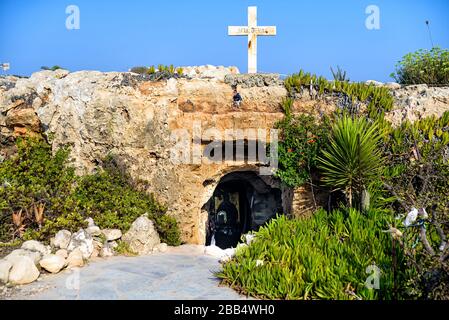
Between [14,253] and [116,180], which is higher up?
[116,180]

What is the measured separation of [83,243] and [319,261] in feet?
14.2

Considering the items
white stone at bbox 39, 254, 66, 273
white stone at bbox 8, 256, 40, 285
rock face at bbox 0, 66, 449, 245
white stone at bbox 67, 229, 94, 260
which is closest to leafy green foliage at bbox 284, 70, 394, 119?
rock face at bbox 0, 66, 449, 245

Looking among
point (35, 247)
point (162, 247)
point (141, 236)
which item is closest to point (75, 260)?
point (35, 247)

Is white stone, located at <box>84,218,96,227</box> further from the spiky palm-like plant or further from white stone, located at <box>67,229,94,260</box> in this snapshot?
the spiky palm-like plant

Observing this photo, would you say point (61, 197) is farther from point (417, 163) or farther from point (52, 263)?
point (417, 163)

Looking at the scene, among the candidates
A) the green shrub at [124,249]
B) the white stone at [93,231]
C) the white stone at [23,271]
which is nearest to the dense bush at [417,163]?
the green shrub at [124,249]

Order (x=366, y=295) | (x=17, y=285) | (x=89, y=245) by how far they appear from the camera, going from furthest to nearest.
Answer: (x=89, y=245) < (x=17, y=285) < (x=366, y=295)

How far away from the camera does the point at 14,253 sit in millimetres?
6941

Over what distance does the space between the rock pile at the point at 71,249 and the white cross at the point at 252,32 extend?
542 cm

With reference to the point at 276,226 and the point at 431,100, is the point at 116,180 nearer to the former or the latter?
the point at 276,226

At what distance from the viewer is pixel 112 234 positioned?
8445 mm

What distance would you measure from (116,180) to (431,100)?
26.8 feet

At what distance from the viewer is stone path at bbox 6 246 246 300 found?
19.1ft
